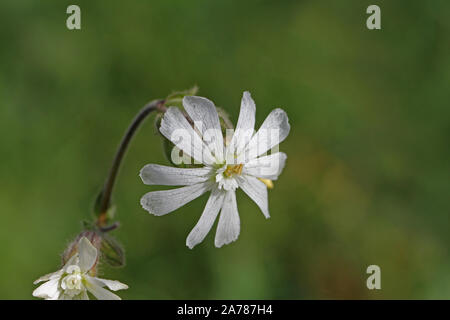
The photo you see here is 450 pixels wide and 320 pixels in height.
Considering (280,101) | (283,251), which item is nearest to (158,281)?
(283,251)

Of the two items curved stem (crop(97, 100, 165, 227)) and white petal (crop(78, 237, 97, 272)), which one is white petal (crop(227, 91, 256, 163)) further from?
white petal (crop(78, 237, 97, 272))

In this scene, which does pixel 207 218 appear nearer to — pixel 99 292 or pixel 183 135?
pixel 183 135

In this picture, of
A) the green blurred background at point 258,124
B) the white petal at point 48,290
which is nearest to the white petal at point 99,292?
the white petal at point 48,290

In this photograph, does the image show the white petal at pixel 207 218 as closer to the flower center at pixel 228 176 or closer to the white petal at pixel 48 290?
the flower center at pixel 228 176

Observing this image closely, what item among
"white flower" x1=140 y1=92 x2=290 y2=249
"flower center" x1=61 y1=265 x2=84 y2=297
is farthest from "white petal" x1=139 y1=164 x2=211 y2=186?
"flower center" x1=61 y1=265 x2=84 y2=297

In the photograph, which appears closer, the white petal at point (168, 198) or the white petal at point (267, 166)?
the white petal at point (168, 198)
